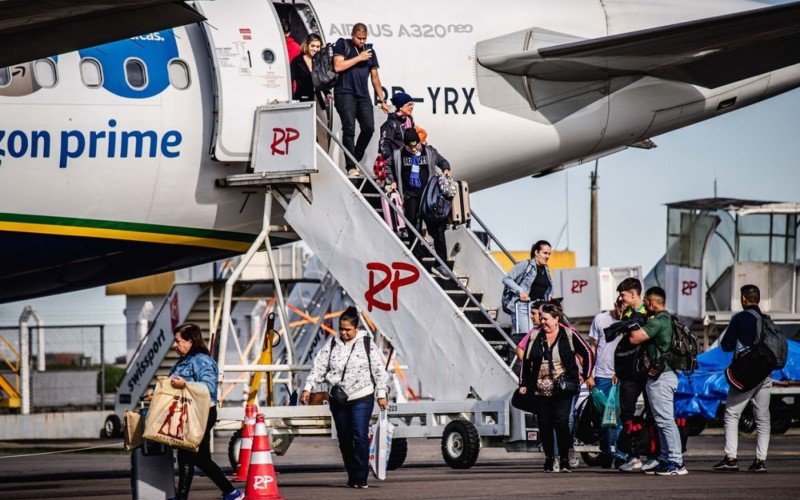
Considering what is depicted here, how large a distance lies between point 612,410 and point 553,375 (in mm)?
1447

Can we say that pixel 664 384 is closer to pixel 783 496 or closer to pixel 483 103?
pixel 783 496

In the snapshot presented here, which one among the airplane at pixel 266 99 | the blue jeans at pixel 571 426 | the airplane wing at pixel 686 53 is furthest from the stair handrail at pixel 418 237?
the airplane wing at pixel 686 53

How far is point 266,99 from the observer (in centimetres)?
1805

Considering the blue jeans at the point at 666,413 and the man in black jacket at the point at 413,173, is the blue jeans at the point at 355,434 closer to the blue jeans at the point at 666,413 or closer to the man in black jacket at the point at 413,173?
the blue jeans at the point at 666,413

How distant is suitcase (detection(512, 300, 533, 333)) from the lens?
17859 mm

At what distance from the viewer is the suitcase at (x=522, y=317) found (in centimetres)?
1786

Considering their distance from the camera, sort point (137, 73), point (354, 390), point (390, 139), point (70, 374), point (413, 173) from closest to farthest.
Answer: point (354, 390) < point (137, 73) < point (413, 173) < point (390, 139) < point (70, 374)

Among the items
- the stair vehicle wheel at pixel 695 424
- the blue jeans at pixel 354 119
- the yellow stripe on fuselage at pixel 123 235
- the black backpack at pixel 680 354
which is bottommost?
the stair vehicle wheel at pixel 695 424

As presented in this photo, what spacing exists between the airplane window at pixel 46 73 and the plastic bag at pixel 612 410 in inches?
301

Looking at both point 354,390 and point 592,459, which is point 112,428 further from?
point 354,390

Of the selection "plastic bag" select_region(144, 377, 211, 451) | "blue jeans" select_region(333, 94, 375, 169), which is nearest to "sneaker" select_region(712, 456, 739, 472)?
"plastic bag" select_region(144, 377, 211, 451)

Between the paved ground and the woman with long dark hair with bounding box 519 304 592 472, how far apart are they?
480mm

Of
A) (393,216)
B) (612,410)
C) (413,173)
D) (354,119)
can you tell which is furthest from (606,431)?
(354,119)

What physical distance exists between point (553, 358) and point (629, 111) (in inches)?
251
